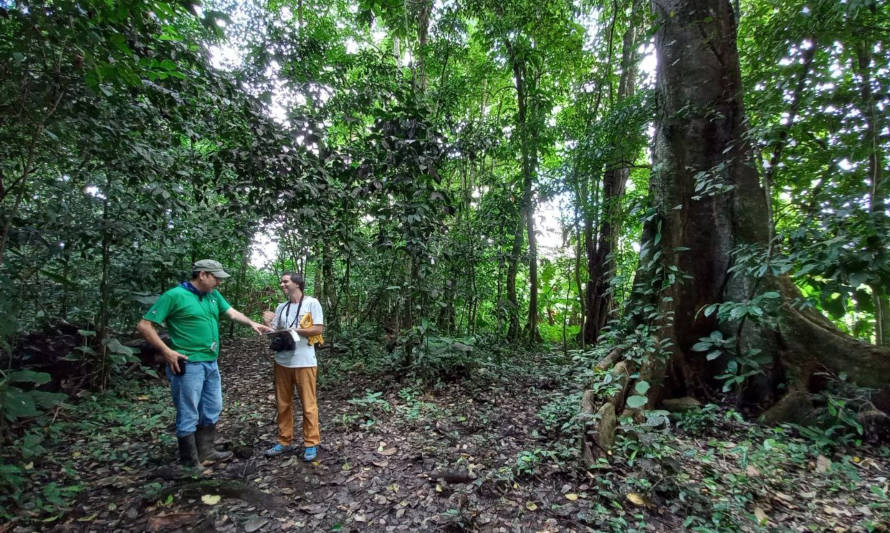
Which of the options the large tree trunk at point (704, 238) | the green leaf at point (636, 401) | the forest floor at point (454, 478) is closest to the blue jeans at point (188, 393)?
the forest floor at point (454, 478)

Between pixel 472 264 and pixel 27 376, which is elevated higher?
pixel 472 264

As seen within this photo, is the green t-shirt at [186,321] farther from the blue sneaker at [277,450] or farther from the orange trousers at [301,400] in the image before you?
the blue sneaker at [277,450]

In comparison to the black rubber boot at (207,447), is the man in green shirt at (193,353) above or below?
above

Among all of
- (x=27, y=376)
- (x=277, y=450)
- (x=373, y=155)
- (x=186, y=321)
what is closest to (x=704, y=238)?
(x=373, y=155)

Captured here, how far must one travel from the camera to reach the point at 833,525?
8.11 feet

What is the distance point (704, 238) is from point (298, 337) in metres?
4.81

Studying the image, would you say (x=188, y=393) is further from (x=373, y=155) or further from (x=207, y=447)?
(x=373, y=155)

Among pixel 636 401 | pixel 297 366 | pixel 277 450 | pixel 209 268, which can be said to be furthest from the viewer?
pixel 277 450

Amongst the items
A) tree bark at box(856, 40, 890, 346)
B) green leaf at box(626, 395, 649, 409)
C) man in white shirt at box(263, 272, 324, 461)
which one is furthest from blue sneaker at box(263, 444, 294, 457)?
tree bark at box(856, 40, 890, 346)

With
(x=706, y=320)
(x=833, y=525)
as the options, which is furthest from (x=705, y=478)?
(x=706, y=320)

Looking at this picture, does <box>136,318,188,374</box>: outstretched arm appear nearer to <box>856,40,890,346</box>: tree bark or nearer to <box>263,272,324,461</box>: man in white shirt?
<box>263,272,324,461</box>: man in white shirt

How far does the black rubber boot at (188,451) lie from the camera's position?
11.1 ft

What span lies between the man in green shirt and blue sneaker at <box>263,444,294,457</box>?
37 centimetres

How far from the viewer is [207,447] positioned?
144 inches
